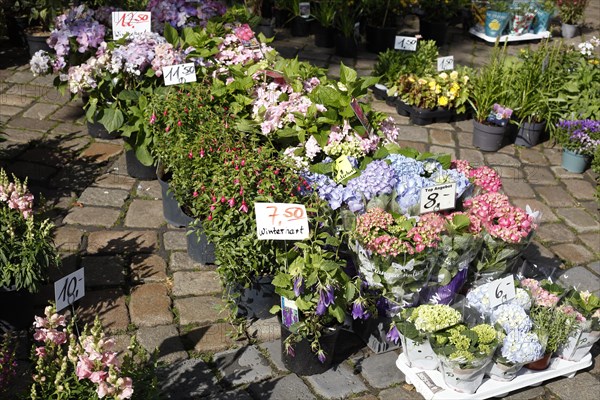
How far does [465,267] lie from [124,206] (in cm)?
253

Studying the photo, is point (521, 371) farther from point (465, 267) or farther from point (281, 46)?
point (281, 46)

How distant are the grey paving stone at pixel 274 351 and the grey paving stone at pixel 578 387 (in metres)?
1.44

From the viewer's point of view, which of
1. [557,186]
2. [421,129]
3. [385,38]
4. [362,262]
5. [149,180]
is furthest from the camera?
[385,38]

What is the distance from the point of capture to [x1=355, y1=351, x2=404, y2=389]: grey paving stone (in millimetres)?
3803

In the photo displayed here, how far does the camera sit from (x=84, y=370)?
2.55 metres

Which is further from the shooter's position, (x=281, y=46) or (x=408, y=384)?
(x=281, y=46)

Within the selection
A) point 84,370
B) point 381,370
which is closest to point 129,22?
point 381,370

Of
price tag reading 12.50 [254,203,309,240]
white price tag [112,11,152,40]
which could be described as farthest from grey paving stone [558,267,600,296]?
white price tag [112,11,152,40]

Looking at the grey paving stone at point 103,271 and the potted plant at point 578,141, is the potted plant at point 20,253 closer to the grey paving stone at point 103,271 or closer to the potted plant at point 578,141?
the grey paving stone at point 103,271

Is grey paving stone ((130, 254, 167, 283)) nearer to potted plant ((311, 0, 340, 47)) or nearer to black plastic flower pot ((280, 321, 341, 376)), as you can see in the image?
black plastic flower pot ((280, 321, 341, 376))

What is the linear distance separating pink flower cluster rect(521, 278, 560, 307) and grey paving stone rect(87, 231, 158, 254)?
2.33 m

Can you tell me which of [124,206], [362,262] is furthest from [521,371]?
[124,206]

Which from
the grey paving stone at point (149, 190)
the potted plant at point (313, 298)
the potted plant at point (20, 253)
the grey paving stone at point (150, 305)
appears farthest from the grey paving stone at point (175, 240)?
the potted plant at point (313, 298)

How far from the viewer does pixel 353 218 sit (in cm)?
386
